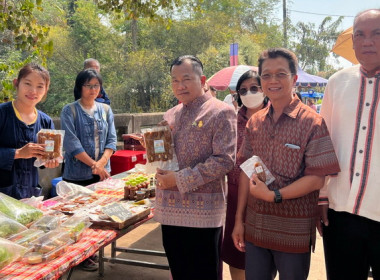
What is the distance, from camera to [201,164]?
203 centimetres

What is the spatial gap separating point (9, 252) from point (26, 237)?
0.22 meters

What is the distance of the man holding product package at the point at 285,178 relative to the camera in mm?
1811

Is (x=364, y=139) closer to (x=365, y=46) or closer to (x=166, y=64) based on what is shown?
(x=365, y=46)

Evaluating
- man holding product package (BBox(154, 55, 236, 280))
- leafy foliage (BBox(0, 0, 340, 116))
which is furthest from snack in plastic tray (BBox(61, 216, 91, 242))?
leafy foliage (BBox(0, 0, 340, 116))

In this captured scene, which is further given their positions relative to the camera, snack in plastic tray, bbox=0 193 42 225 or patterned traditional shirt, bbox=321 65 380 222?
snack in plastic tray, bbox=0 193 42 225

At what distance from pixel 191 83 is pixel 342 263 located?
132 cm

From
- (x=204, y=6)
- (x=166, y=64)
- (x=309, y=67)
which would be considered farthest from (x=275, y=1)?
(x=166, y=64)

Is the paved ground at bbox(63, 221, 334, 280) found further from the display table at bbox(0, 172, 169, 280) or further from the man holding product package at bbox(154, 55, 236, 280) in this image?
the man holding product package at bbox(154, 55, 236, 280)

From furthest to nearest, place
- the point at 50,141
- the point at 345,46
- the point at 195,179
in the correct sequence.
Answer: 1. the point at 345,46
2. the point at 50,141
3. the point at 195,179

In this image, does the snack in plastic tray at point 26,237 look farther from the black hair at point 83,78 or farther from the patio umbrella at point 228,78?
the patio umbrella at point 228,78

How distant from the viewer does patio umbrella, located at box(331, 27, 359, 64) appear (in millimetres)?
4220

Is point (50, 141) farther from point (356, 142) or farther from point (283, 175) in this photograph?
point (356, 142)

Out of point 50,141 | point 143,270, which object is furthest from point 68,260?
point 143,270

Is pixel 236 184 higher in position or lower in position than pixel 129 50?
lower
